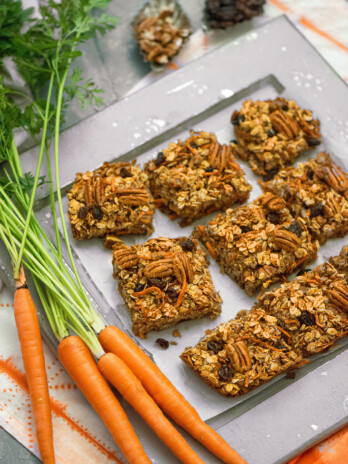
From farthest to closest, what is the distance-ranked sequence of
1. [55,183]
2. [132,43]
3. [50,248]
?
1. [132,43]
2. [55,183]
3. [50,248]

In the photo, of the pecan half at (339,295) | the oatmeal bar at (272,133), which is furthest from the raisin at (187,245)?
the pecan half at (339,295)

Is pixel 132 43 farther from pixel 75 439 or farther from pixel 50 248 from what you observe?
pixel 75 439

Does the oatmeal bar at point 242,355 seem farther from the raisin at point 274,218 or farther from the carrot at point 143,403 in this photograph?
the raisin at point 274,218

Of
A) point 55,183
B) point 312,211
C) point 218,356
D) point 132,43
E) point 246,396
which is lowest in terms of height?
point 246,396

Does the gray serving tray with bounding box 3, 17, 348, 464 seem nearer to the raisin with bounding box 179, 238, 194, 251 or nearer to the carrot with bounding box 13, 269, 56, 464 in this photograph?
the raisin with bounding box 179, 238, 194, 251

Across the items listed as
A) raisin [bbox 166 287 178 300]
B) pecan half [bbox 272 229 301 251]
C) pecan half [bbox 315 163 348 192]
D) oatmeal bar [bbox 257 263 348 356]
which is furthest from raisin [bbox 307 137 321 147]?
raisin [bbox 166 287 178 300]

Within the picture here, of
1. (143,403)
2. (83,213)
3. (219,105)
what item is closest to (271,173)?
(219,105)

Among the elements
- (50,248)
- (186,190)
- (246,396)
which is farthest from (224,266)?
(50,248)
